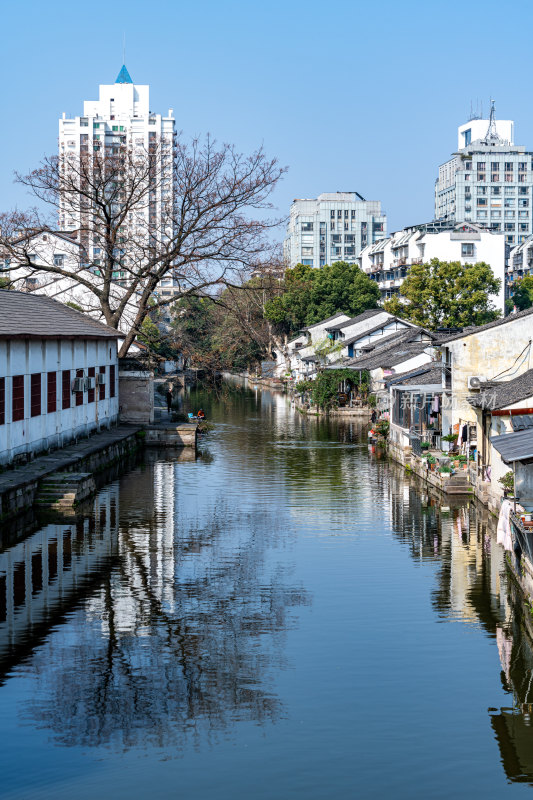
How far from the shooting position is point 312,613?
56.0 ft

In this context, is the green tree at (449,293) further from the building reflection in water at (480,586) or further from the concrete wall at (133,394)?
the building reflection in water at (480,586)

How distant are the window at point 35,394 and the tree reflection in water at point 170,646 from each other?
814cm

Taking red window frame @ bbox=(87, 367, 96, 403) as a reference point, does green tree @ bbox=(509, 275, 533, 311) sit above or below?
above

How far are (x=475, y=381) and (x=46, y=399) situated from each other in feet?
47.0

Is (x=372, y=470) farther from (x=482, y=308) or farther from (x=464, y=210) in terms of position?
(x=464, y=210)

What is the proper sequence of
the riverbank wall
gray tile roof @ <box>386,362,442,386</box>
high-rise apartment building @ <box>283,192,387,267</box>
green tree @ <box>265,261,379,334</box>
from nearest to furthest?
the riverbank wall → gray tile roof @ <box>386,362,442,386</box> → green tree @ <box>265,261,379,334</box> → high-rise apartment building @ <box>283,192,387,267</box>

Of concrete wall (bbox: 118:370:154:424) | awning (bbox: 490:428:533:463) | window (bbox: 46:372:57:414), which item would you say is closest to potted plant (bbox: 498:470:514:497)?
awning (bbox: 490:428:533:463)

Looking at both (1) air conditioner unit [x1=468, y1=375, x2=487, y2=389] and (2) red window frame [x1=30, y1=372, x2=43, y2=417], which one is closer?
(2) red window frame [x1=30, y1=372, x2=43, y2=417]

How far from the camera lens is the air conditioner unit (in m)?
30.6

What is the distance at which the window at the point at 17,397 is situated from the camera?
28.0m

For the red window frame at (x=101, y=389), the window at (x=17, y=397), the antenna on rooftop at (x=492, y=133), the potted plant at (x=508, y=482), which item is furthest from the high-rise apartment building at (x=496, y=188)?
the potted plant at (x=508, y=482)

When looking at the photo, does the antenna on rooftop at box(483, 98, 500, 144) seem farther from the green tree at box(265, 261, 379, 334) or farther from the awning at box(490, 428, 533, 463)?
the awning at box(490, 428, 533, 463)

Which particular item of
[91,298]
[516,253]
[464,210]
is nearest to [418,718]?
[91,298]

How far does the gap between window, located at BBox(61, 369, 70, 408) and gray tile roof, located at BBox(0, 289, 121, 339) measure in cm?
143
